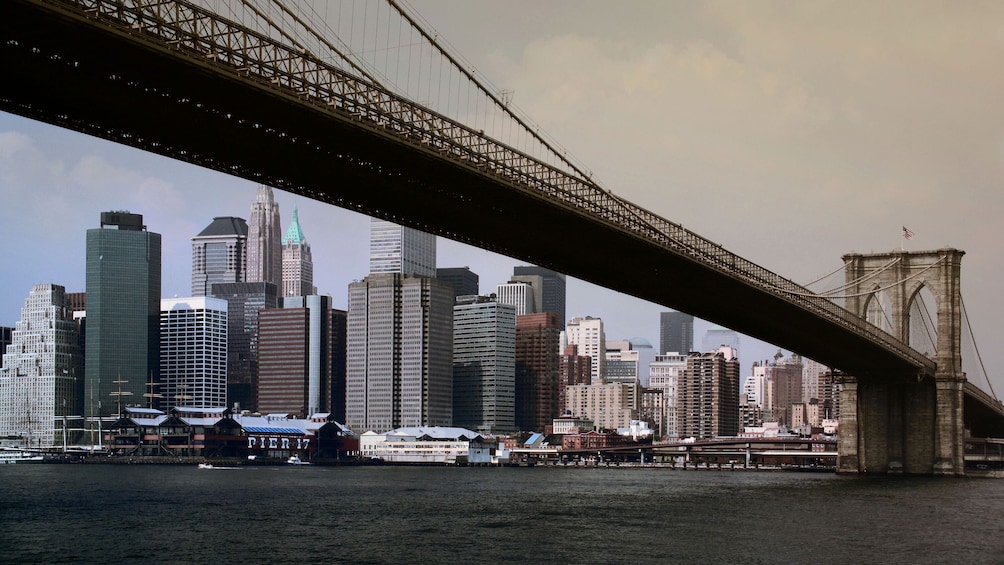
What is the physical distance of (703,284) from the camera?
6456cm

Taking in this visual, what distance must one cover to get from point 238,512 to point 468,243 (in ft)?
46.1

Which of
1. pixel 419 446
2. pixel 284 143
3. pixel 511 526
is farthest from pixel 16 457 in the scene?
pixel 284 143

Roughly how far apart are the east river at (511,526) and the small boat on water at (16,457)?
9690cm

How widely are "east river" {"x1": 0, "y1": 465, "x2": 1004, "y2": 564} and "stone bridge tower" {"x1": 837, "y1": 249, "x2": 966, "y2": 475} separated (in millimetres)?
11924

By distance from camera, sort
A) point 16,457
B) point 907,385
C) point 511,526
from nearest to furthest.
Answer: point 511,526 → point 907,385 → point 16,457

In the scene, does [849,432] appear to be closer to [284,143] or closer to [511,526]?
[511,526]

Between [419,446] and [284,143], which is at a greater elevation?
[284,143]

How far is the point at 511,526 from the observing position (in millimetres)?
42281

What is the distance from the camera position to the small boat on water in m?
155

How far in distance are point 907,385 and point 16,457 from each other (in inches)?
4556

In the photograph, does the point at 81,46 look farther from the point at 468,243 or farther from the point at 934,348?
the point at 934,348

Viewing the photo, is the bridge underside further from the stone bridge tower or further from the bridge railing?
the stone bridge tower

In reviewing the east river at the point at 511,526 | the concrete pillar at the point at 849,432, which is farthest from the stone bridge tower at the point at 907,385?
the east river at the point at 511,526

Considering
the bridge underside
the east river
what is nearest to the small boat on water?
the east river
